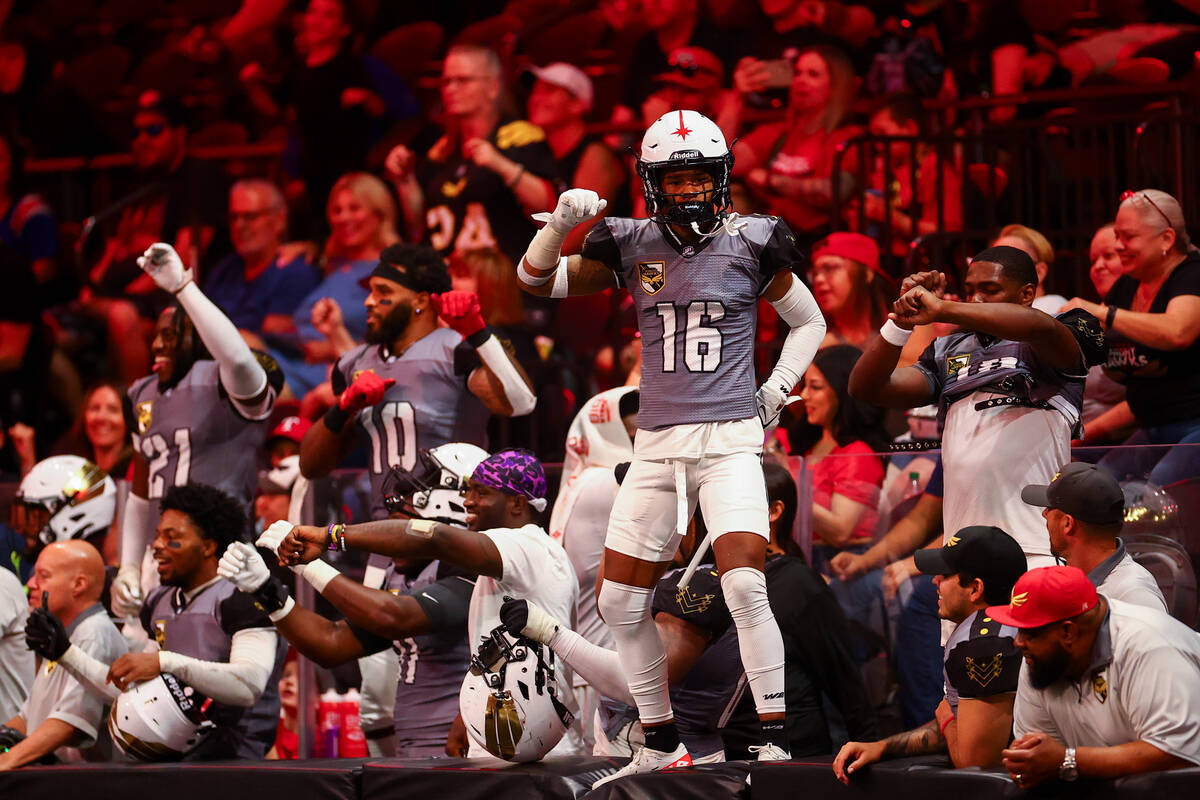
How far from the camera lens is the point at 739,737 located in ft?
16.0

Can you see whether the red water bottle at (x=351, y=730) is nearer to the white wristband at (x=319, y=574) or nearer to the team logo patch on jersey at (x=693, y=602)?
the white wristband at (x=319, y=574)

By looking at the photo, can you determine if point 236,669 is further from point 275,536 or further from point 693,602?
point 693,602

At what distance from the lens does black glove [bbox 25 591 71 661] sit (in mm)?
5434

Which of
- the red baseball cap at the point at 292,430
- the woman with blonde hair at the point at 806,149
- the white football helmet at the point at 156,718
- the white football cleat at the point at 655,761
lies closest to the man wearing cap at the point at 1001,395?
the white football cleat at the point at 655,761

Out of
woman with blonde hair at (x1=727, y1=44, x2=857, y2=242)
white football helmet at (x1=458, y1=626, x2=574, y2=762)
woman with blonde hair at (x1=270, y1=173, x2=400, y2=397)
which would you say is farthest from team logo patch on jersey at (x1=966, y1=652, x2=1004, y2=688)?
woman with blonde hair at (x1=270, y1=173, x2=400, y2=397)

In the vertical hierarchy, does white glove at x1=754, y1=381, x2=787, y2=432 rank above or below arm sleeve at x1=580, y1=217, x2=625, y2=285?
below

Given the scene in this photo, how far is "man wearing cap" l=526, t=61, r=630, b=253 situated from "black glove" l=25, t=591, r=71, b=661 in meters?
3.44

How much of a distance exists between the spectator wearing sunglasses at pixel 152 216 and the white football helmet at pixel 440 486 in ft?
14.0

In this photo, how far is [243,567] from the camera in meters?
4.94

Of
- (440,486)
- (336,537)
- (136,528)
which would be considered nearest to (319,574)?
(336,537)

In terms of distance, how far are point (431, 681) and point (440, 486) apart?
641mm

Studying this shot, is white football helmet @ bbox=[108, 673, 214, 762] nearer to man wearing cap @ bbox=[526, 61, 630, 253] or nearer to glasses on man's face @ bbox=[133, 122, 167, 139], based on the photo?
man wearing cap @ bbox=[526, 61, 630, 253]

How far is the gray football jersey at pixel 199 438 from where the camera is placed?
244 inches

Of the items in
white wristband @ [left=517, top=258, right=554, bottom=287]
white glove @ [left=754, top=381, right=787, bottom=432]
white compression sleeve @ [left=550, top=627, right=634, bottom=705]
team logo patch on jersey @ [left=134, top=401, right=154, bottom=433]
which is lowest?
white compression sleeve @ [left=550, top=627, right=634, bottom=705]
